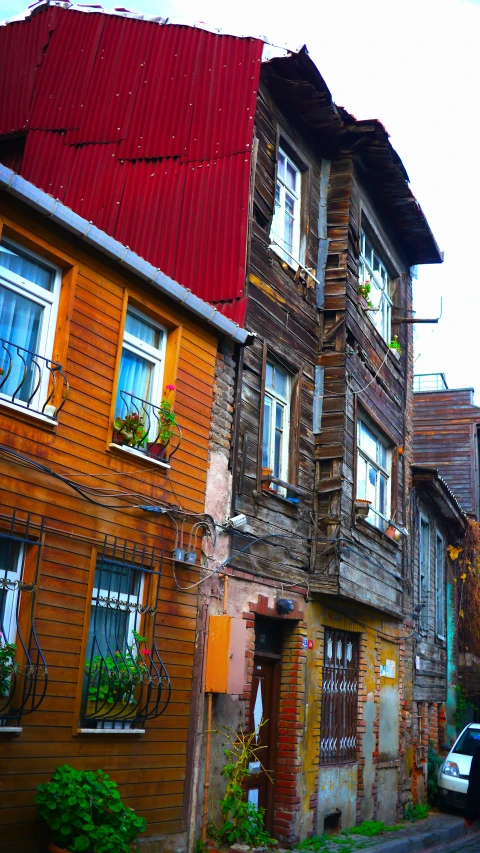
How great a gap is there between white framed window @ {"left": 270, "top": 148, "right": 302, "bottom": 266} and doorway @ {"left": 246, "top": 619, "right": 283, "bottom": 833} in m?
4.88

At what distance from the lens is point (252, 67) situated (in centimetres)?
1138

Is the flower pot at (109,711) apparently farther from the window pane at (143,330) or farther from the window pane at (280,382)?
the window pane at (280,382)

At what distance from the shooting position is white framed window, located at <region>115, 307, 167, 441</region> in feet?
28.1

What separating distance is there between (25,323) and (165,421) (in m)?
1.83

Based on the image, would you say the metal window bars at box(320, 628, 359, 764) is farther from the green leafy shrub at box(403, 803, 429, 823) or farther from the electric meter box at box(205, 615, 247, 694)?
the electric meter box at box(205, 615, 247, 694)

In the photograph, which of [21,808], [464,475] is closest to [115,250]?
[21,808]

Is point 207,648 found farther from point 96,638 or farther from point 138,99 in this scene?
point 138,99

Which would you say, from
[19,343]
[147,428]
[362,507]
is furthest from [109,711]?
[362,507]

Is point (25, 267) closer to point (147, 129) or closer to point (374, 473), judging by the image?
point (147, 129)

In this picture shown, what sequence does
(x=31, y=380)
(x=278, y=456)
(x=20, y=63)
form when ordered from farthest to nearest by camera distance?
(x=20, y=63) < (x=278, y=456) < (x=31, y=380)

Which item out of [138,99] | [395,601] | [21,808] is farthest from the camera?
[395,601]

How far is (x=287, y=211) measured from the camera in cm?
1220

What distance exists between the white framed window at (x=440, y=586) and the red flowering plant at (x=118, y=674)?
12.4 meters

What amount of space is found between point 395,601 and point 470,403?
13103mm
